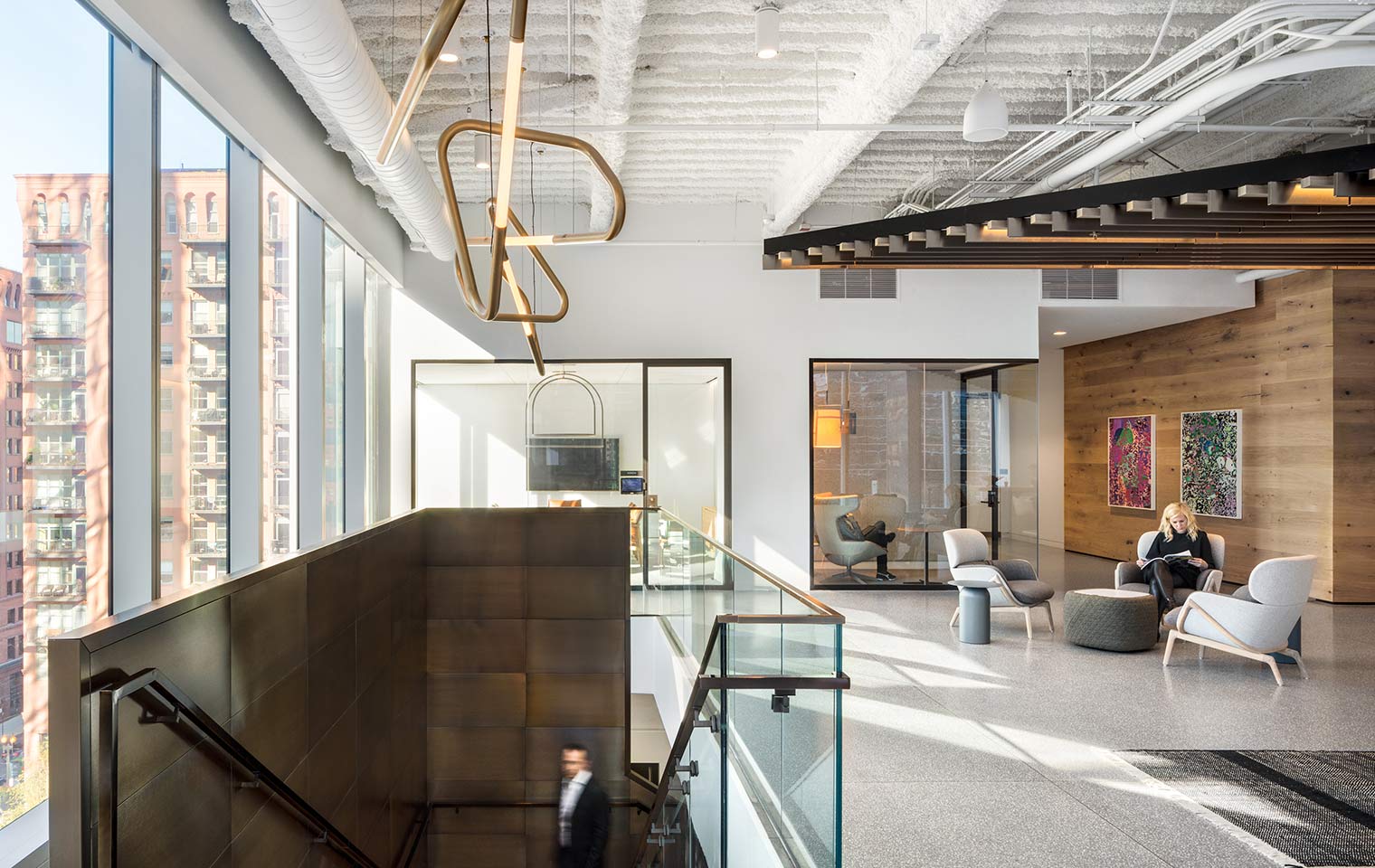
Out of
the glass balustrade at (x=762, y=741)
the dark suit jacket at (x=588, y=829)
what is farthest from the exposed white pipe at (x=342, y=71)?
the dark suit jacket at (x=588, y=829)

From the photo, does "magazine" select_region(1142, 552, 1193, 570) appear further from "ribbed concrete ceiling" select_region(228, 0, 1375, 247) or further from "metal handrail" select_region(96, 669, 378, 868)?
"metal handrail" select_region(96, 669, 378, 868)

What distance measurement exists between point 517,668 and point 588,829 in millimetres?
1485

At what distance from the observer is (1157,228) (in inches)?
241

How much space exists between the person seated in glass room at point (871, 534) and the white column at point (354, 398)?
5.15 meters

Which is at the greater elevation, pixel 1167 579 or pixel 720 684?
pixel 720 684

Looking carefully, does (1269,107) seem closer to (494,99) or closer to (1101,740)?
(1101,740)

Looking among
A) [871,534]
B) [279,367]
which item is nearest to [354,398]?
[279,367]

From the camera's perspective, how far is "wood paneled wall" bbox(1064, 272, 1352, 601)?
9.02 m

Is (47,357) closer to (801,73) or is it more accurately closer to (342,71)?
(342,71)

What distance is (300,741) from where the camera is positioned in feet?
12.7

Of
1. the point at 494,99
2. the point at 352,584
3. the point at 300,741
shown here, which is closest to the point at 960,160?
the point at 494,99

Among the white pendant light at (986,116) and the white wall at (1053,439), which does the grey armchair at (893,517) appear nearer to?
the white pendant light at (986,116)

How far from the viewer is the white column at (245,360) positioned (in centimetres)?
505

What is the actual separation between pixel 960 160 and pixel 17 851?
26.3 ft
